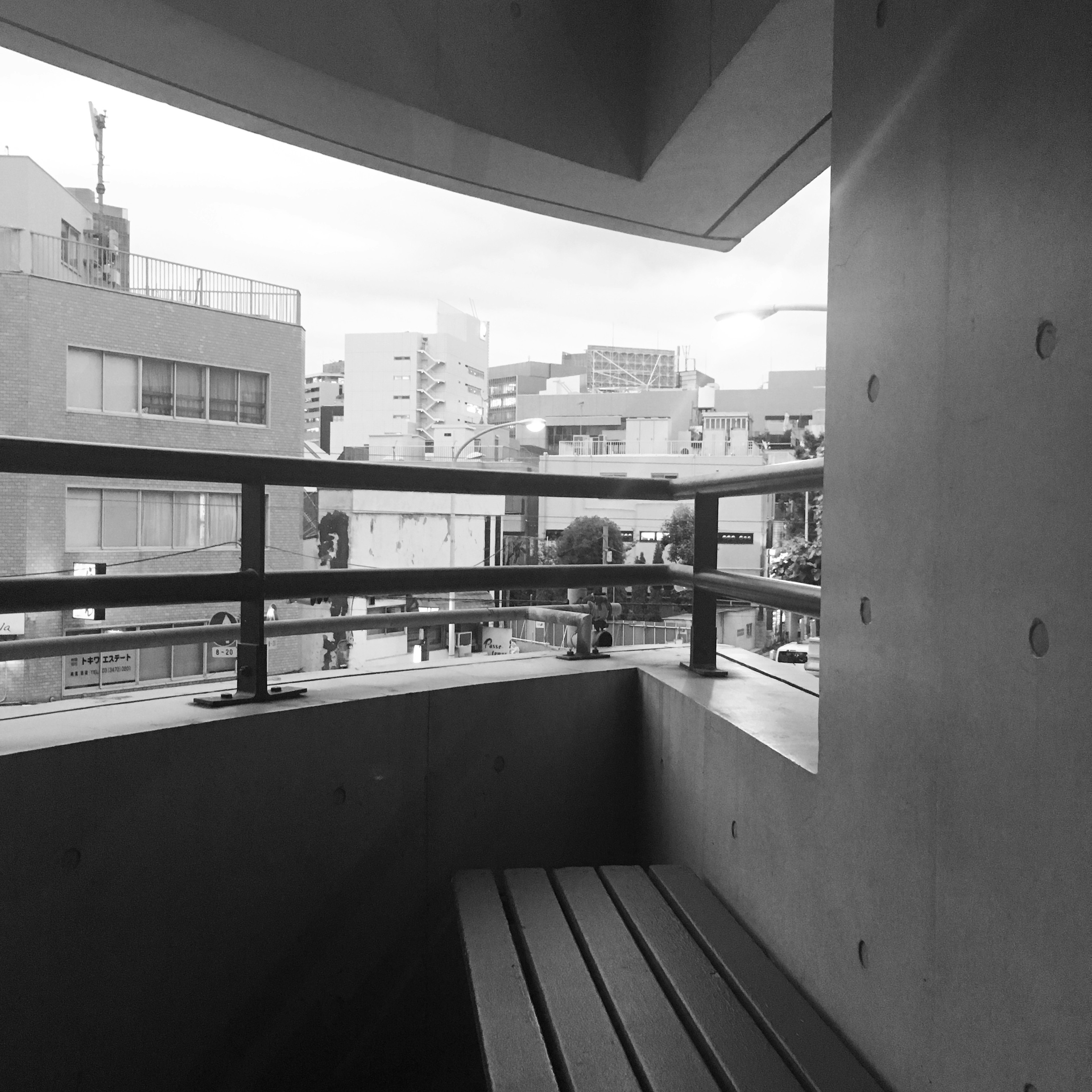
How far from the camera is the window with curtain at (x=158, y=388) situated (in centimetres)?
282

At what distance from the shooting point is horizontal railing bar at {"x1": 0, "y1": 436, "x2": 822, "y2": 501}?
1.46m

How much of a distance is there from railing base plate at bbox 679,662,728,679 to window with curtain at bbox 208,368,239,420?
1827 mm

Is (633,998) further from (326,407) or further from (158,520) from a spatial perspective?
(326,407)

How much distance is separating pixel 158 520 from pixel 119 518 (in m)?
0.12

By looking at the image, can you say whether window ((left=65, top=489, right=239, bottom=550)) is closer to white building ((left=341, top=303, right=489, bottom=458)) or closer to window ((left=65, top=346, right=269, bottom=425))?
window ((left=65, top=346, right=269, bottom=425))

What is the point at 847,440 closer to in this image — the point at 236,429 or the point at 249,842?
the point at 249,842

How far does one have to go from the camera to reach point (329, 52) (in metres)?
2.09

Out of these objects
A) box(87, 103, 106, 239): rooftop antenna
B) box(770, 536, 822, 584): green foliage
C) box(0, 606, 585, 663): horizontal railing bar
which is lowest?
box(0, 606, 585, 663): horizontal railing bar

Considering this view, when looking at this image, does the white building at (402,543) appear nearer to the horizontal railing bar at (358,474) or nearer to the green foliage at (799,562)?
the horizontal railing bar at (358,474)

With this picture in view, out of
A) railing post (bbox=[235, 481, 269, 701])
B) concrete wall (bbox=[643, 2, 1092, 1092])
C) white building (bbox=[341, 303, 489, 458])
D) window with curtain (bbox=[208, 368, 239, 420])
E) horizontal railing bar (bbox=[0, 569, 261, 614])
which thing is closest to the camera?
concrete wall (bbox=[643, 2, 1092, 1092])

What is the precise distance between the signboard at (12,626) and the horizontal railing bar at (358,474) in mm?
301

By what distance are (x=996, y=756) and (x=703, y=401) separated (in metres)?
2.72

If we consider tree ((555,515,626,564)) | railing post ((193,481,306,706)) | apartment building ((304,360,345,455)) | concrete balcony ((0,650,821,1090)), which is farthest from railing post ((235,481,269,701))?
tree ((555,515,626,564))

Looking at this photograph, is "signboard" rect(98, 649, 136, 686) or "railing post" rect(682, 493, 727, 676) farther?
"railing post" rect(682, 493, 727, 676)
